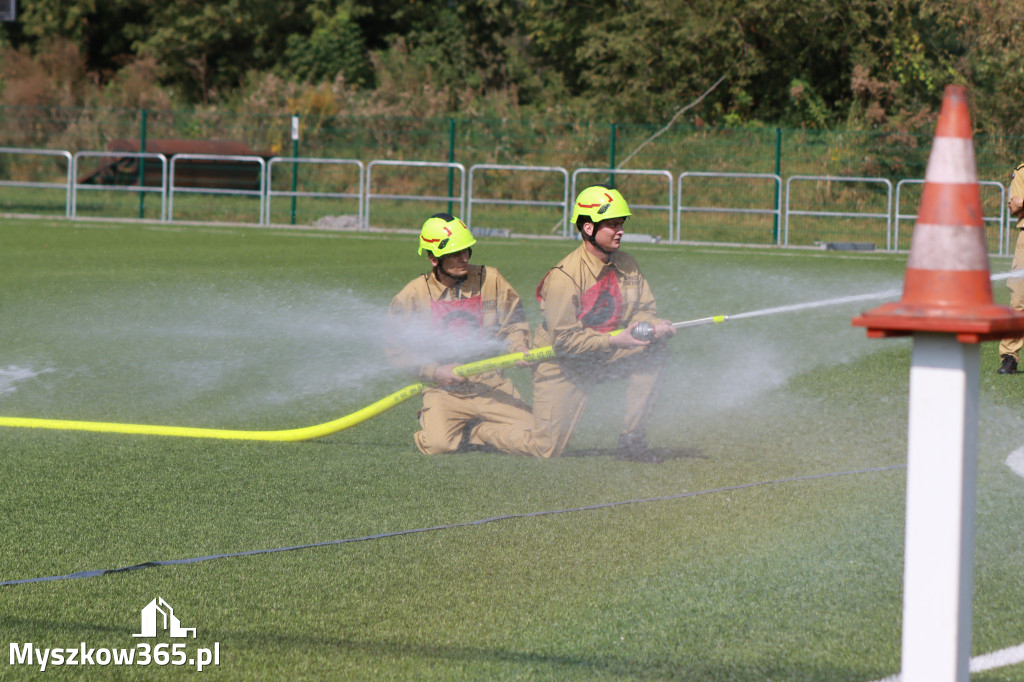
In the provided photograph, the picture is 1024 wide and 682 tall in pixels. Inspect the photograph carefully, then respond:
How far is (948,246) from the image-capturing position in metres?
2.30

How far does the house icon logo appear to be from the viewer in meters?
3.76

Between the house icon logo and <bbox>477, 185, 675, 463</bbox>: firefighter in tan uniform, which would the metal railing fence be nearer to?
<bbox>477, 185, 675, 463</bbox>: firefighter in tan uniform

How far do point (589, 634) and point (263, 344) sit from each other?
6938 mm

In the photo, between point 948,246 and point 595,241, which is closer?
point 948,246

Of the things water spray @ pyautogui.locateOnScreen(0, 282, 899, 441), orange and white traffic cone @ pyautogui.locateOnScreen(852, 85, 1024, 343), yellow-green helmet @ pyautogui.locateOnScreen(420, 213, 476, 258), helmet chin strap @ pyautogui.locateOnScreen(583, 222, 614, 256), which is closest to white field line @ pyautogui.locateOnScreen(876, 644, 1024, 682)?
orange and white traffic cone @ pyautogui.locateOnScreen(852, 85, 1024, 343)

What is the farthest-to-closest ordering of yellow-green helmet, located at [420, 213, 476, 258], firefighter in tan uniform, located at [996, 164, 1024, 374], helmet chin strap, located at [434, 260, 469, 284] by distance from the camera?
firefighter in tan uniform, located at [996, 164, 1024, 374], helmet chin strap, located at [434, 260, 469, 284], yellow-green helmet, located at [420, 213, 476, 258]

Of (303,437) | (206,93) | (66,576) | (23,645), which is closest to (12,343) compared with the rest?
(303,437)

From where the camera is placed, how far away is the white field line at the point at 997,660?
11.2 feet

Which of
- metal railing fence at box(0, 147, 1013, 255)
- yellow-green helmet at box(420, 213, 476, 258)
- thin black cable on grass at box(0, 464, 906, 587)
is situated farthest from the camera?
metal railing fence at box(0, 147, 1013, 255)

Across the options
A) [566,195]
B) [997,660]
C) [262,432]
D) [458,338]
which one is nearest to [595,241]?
[458,338]

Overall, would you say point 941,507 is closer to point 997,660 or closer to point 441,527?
point 997,660

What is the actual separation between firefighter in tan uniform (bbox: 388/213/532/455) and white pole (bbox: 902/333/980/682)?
177 inches

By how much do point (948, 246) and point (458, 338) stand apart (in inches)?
183

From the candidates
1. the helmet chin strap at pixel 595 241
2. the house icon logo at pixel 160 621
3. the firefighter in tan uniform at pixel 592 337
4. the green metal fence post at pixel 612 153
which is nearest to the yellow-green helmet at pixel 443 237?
the firefighter in tan uniform at pixel 592 337
